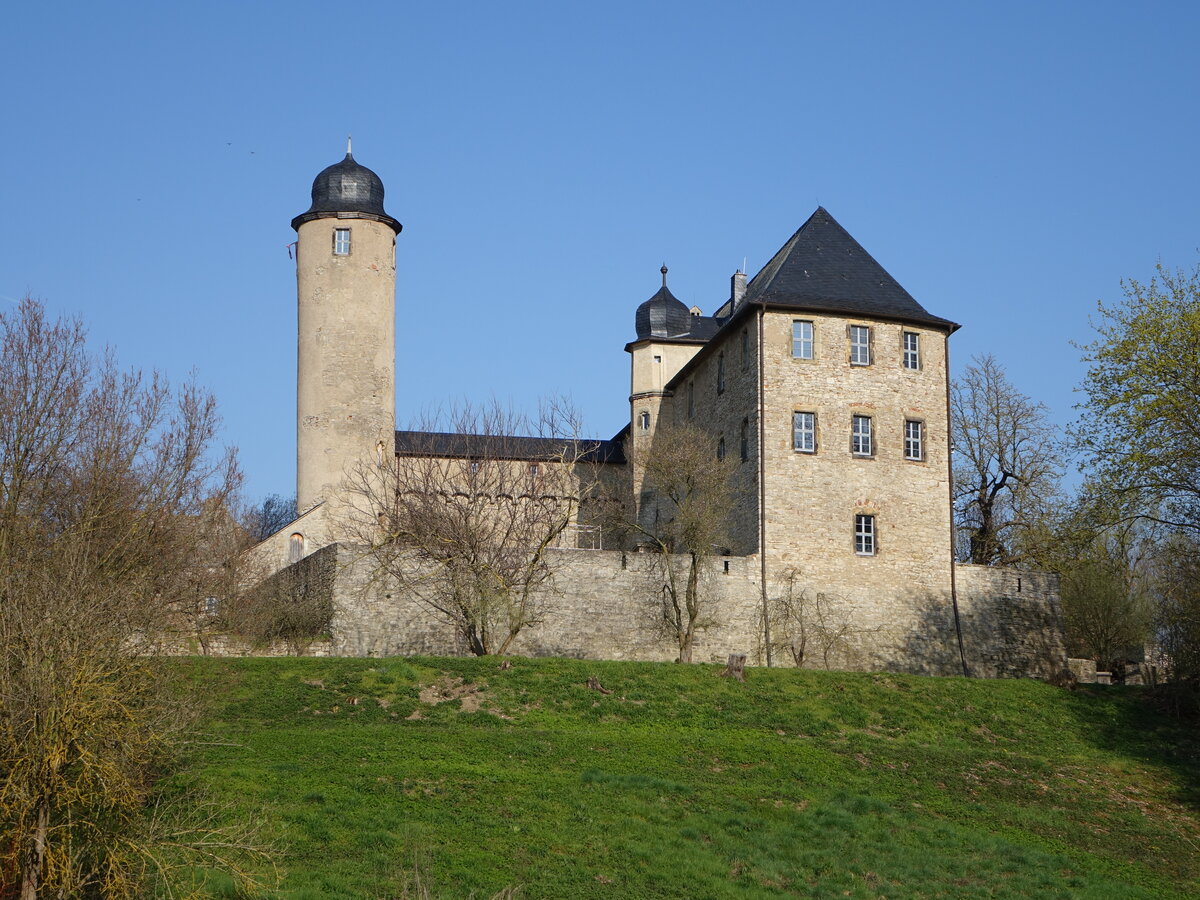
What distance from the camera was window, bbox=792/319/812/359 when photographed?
119 ft

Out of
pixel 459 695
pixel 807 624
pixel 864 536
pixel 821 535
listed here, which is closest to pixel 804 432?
pixel 821 535

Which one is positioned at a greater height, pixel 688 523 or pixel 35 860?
pixel 688 523

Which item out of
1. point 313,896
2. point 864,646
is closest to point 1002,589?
point 864,646

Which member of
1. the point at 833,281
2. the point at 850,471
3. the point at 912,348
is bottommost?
the point at 850,471

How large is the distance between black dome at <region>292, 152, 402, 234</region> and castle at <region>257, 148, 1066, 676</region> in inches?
332

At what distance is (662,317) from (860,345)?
13.3 metres

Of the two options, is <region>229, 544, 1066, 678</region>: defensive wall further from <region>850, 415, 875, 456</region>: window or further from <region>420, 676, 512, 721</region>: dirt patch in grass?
<region>420, 676, 512, 721</region>: dirt patch in grass

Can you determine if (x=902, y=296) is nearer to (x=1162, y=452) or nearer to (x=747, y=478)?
(x=747, y=478)

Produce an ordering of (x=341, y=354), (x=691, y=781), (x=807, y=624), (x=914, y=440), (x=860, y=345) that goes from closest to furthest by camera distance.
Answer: (x=691, y=781) → (x=807, y=624) → (x=914, y=440) → (x=860, y=345) → (x=341, y=354)

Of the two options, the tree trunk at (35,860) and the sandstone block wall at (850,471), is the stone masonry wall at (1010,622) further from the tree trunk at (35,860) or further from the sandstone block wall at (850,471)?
the tree trunk at (35,860)

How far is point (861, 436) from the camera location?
36250mm

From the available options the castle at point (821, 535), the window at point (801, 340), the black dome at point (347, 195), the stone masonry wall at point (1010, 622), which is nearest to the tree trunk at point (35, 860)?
the castle at point (821, 535)

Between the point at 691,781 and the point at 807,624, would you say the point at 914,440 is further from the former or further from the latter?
the point at 691,781

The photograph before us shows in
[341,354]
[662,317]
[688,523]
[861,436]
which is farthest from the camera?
[662,317]
